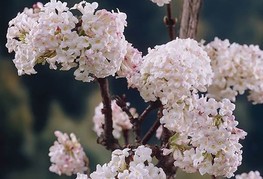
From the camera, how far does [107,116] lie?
1.32m

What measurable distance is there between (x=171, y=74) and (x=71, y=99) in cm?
155

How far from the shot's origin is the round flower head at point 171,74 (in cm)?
117

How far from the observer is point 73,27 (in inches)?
43.8

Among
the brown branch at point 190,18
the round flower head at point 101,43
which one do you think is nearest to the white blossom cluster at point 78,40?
the round flower head at point 101,43

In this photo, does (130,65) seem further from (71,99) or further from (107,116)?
(71,99)

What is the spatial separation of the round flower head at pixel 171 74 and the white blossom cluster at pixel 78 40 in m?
0.07

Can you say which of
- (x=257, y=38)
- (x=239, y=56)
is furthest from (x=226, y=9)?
(x=239, y=56)

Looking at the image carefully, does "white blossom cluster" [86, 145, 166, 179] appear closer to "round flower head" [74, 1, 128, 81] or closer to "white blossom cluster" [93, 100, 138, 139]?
"round flower head" [74, 1, 128, 81]

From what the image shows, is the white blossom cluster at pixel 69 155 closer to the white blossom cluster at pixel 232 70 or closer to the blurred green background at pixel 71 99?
the white blossom cluster at pixel 232 70

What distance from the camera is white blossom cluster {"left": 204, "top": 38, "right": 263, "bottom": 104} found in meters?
Answer: 1.56

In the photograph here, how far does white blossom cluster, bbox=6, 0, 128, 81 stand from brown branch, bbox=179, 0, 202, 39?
351 mm

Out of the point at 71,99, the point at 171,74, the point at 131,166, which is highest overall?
the point at 71,99

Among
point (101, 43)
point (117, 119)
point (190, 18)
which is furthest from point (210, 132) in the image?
point (117, 119)

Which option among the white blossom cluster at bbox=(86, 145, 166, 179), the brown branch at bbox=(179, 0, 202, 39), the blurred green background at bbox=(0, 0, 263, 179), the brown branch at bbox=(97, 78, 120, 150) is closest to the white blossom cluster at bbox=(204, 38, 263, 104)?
the brown branch at bbox=(179, 0, 202, 39)
